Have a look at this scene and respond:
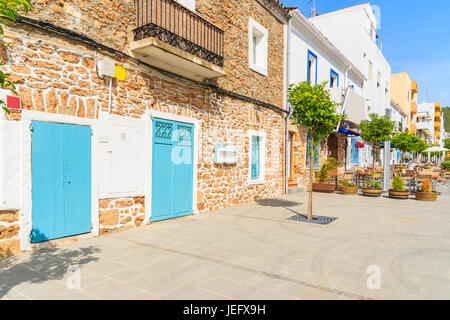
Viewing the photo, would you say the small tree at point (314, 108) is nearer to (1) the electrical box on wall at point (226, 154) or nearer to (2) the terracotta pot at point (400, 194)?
(1) the electrical box on wall at point (226, 154)

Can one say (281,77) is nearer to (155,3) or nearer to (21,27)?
(155,3)

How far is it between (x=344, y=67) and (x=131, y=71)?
14.3 meters

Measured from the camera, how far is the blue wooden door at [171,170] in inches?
257

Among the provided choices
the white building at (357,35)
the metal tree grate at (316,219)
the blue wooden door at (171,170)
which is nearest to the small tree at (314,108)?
the metal tree grate at (316,219)

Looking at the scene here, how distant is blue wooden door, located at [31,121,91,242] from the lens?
14.8 feet

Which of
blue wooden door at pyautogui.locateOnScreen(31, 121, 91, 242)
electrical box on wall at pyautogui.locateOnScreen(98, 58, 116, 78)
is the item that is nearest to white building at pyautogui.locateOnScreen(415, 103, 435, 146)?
electrical box on wall at pyautogui.locateOnScreen(98, 58, 116, 78)

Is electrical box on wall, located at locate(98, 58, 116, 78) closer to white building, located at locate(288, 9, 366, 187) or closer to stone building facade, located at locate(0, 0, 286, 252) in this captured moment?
stone building facade, located at locate(0, 0, 286, 252)

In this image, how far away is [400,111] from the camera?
34.8 metres

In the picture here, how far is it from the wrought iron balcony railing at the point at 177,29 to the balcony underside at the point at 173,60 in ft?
0.81

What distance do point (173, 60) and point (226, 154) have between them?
125 inches

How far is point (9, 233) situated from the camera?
4.20 meters

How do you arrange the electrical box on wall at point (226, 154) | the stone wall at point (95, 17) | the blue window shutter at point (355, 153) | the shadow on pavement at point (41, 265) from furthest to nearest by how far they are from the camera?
the blue window shutter at point (355, 153) → the electrical box on wall at point (226, 154) → the stone wall at point (95, 17) → the shadow on pavement at point (41, 265)

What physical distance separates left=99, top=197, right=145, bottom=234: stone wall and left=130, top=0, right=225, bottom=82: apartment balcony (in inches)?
118

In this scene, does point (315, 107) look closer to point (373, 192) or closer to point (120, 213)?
point (120, 213)
